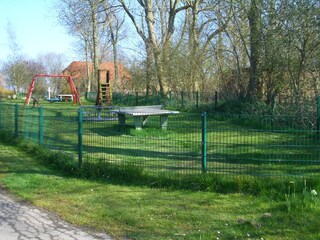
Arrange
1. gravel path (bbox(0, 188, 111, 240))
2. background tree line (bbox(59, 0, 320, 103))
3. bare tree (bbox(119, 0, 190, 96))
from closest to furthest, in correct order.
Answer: gravel path (bbox(0, 188, 111, 240))
background tree line (bbox(59, 0, 320, 103))
bare tree (bbox(119, 0, 190, 96))

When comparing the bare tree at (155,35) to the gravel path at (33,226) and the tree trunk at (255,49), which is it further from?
the gravel path at (33,226)

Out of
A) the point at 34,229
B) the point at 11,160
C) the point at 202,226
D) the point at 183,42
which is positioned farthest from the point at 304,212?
the point at 183,42

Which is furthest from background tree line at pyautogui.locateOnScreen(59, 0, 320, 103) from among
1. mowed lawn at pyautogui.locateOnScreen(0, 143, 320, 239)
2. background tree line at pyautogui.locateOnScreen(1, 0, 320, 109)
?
mowed lawn at pyautogui.locateOnScreen(0, 143, 320, 239)

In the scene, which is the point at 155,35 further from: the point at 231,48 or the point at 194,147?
the point at 194,147

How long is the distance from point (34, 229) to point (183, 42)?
23913 millimetres

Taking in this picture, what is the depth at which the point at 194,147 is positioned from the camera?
9.20 m

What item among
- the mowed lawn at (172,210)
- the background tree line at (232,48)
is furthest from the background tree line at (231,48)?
the mowed lawn at (172,210)

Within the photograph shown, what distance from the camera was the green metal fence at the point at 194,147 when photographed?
7793 mm

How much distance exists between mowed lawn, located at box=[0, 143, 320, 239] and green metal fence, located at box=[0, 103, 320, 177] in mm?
795

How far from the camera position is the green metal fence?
7.79 metres

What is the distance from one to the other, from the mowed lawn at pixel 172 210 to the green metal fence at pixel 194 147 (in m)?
0.79

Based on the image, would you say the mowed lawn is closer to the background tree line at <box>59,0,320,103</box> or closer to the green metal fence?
the green metal fence

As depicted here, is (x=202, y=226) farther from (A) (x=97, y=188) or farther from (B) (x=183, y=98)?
(B) (x=183, y=98)

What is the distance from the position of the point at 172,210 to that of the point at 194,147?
3184 mm
